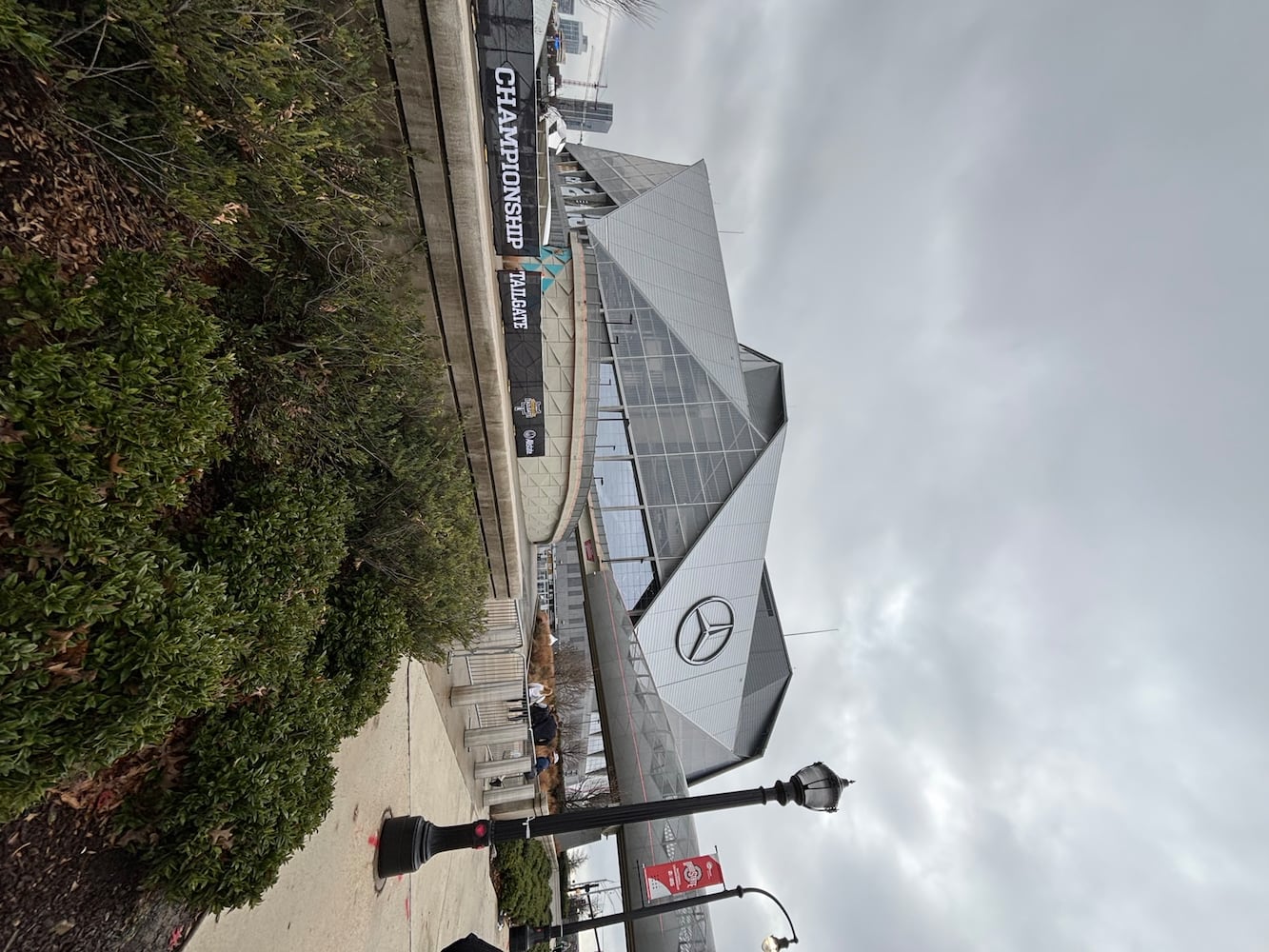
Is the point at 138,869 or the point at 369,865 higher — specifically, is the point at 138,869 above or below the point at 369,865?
below

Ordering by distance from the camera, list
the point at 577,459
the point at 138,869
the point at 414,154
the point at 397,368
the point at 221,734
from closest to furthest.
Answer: the point at 138,869 → the point at 221,734 → the point at 414,154 → the point at 397,368 → the point at 577,459

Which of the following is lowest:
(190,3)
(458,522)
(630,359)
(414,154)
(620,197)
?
(190,3)

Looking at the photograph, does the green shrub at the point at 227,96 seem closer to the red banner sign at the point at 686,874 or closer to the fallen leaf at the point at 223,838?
the fallen leaf at the point at 223,838

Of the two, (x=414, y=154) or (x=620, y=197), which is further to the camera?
(x=620, y=197)

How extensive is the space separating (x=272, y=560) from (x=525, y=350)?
5936 mm

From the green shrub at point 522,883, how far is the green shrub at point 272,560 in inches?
451

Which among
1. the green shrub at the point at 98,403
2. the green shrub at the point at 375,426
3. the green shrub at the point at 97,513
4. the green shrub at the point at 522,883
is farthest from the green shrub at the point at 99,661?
the green shrub at the point at 522,883

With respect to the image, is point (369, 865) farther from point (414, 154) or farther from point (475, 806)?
point (414, 154)

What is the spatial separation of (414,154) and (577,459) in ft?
37.0

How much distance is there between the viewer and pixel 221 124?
2732 millimetres

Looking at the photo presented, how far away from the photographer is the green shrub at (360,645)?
183 inches

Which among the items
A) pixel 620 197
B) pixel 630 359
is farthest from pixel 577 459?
pixel 620 197

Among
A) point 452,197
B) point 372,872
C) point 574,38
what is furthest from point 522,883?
point 574,38

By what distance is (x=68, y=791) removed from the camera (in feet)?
8.70
